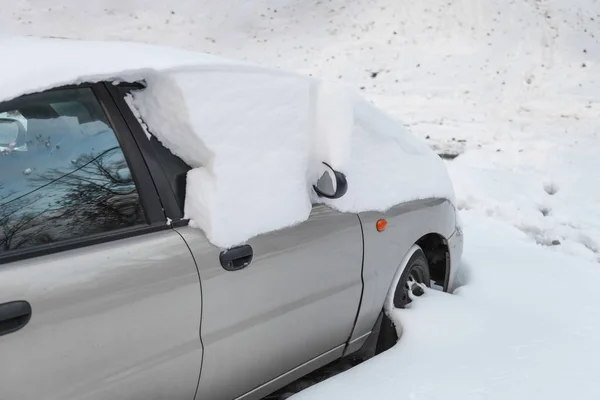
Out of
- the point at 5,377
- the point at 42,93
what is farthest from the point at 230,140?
the point at 5,377

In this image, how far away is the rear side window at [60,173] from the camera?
1.82m

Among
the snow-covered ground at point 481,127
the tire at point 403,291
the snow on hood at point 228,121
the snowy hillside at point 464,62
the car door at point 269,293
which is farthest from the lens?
the snowy hillside at point 464,62

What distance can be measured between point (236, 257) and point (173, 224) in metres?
0.28

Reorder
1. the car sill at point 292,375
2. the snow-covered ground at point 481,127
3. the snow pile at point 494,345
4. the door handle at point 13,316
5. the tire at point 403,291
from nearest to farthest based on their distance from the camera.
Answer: the door handle at point 13,316, the car sill at point 292,375, the snow pile at point 494,345, the snow-covered ground at point 481,127, the tire at point 403,291

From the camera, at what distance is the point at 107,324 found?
6.17 ft

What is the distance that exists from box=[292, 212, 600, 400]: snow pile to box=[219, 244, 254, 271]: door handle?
662mm

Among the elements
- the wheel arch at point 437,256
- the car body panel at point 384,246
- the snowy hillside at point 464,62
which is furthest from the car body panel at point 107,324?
the snowy hillside at point 464,62

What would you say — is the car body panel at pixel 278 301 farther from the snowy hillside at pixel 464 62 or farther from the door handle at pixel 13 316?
the snowy hillside at pixel 464 62

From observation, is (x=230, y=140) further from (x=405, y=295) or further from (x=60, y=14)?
(x=60, y=14)

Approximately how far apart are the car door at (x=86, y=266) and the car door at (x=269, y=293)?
7cm

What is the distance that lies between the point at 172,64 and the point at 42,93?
50 centimetres

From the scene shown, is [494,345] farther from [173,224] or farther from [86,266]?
[86,266]

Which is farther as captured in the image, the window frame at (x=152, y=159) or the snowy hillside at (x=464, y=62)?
the snowy hillside at (x=464, y=62)

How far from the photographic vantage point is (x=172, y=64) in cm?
222
